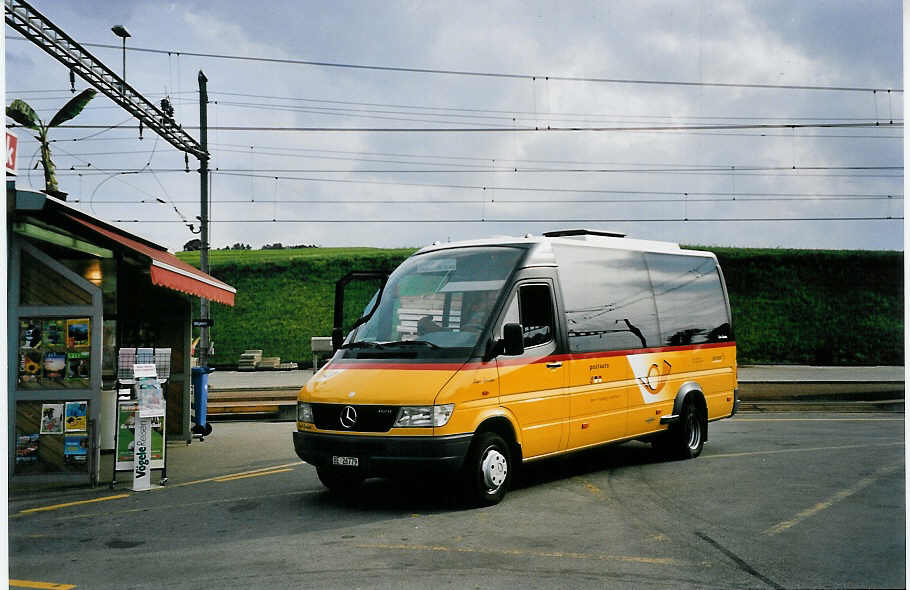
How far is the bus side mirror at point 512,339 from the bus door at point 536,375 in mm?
85

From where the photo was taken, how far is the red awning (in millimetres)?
10367

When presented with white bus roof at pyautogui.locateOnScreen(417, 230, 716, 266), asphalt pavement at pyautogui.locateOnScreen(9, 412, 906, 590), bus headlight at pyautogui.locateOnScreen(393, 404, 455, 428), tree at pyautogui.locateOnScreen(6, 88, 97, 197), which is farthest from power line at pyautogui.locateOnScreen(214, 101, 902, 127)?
bus headlight at pyautogui.locateOnScreen(393, 404, 455, 428)

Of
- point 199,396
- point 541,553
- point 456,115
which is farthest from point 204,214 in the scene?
point 541,553

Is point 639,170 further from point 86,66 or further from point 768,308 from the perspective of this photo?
point 86,66

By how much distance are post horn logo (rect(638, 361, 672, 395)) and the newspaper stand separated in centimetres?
574

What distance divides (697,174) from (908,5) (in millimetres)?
21573

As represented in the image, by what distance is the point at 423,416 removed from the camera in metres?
8.07

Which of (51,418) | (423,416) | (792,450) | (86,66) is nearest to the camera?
(423,416)

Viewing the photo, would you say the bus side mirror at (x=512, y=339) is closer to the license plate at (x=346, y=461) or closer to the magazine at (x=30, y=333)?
the license plate at (x=346, y=461)

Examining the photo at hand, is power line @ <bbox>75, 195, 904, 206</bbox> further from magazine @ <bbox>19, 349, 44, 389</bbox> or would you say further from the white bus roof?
magazine @ <bbox>19, 349, 44, 389</bbox>

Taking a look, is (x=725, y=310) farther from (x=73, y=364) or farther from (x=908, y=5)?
(x=73, y=364)

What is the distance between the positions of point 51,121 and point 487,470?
59.7 ft

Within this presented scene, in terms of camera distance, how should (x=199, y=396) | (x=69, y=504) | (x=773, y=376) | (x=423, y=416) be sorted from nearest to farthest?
(x=423, y=416) < (x=69, y=504) < (x=199, y=396) < (x=773, y=376)

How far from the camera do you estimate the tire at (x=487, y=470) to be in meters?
8.30
